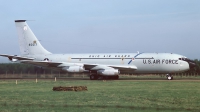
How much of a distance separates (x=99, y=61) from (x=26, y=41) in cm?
1255

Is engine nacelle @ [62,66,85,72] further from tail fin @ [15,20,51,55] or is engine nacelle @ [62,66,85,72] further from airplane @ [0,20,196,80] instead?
tail fin @ [15,20,51,55]

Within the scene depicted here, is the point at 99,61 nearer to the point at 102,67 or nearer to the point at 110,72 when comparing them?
the point at 102,67

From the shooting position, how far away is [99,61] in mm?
56719

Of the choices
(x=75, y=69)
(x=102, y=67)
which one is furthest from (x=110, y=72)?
(x=75, y=69)

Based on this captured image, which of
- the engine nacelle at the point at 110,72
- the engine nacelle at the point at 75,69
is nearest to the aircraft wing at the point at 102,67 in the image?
the engine nacelle at the point at 75,69

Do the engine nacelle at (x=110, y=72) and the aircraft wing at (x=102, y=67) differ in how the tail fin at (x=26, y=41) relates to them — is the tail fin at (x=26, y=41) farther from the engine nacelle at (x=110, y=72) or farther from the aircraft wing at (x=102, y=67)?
the engine nacelle at (x=110, y=72)

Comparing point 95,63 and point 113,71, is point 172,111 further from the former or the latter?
point 95,63

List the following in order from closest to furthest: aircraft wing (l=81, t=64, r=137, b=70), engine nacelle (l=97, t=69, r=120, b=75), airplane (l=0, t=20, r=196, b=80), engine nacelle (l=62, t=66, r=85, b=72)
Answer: engine nacelle (l=97, t=69, r=120, b=75) < airplane (l=0, t=20, r=196, b=80) < aircraft wing (l=81, t=64, r=137, b=70) < engine nacelle (l=62, t=66, r=85, b=72)

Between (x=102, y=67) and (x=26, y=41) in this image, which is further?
(x=26, y=41)

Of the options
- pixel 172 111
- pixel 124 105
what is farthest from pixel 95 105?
pixel 172 111

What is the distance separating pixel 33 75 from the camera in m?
72.3

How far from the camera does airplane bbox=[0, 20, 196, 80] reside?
53281mm

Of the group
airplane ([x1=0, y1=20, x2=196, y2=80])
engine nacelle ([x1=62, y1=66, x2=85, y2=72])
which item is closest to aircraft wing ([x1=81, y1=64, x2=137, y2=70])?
airplane ([x1=0, y1=20, x2=196, y2=80])

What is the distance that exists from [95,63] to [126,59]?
4.91 metres
